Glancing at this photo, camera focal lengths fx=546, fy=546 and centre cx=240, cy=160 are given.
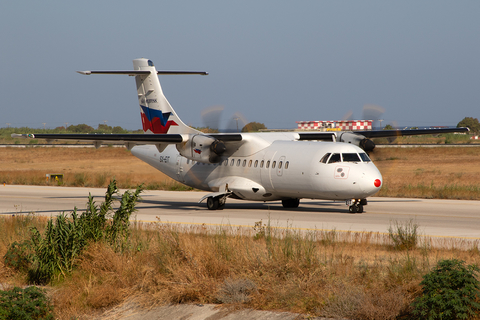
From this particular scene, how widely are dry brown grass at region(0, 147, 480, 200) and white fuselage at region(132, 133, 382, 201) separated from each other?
15.3ft

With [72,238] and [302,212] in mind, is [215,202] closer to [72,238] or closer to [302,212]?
[302,212]

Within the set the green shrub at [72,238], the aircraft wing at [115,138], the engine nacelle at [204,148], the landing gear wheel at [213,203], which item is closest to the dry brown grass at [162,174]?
the engine nacelle at [204,148]

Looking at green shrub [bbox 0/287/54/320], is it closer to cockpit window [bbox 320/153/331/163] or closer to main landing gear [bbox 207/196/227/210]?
cockpit window [bbox 320/153/331/163]

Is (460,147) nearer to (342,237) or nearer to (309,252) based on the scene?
(342,237)

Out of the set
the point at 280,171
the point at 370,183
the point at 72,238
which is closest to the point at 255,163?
the point at 280,171

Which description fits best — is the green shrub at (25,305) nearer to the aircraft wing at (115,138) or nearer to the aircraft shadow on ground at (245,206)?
the aircraft wing at (115,138)

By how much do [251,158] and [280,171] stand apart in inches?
78.7

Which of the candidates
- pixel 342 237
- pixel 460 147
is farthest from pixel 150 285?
pixel 460 147

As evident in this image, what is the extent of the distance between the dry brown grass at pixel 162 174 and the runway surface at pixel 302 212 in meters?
3.09

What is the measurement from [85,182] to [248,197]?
19871 millimetres

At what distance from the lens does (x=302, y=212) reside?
2253 cm

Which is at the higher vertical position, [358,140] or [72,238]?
[358,140]

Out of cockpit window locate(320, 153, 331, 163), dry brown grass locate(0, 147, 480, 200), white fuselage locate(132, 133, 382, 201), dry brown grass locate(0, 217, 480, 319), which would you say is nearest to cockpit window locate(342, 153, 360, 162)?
white fuselage locate(132, 133, 382, 201)

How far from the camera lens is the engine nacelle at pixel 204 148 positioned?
2364 centimetres
